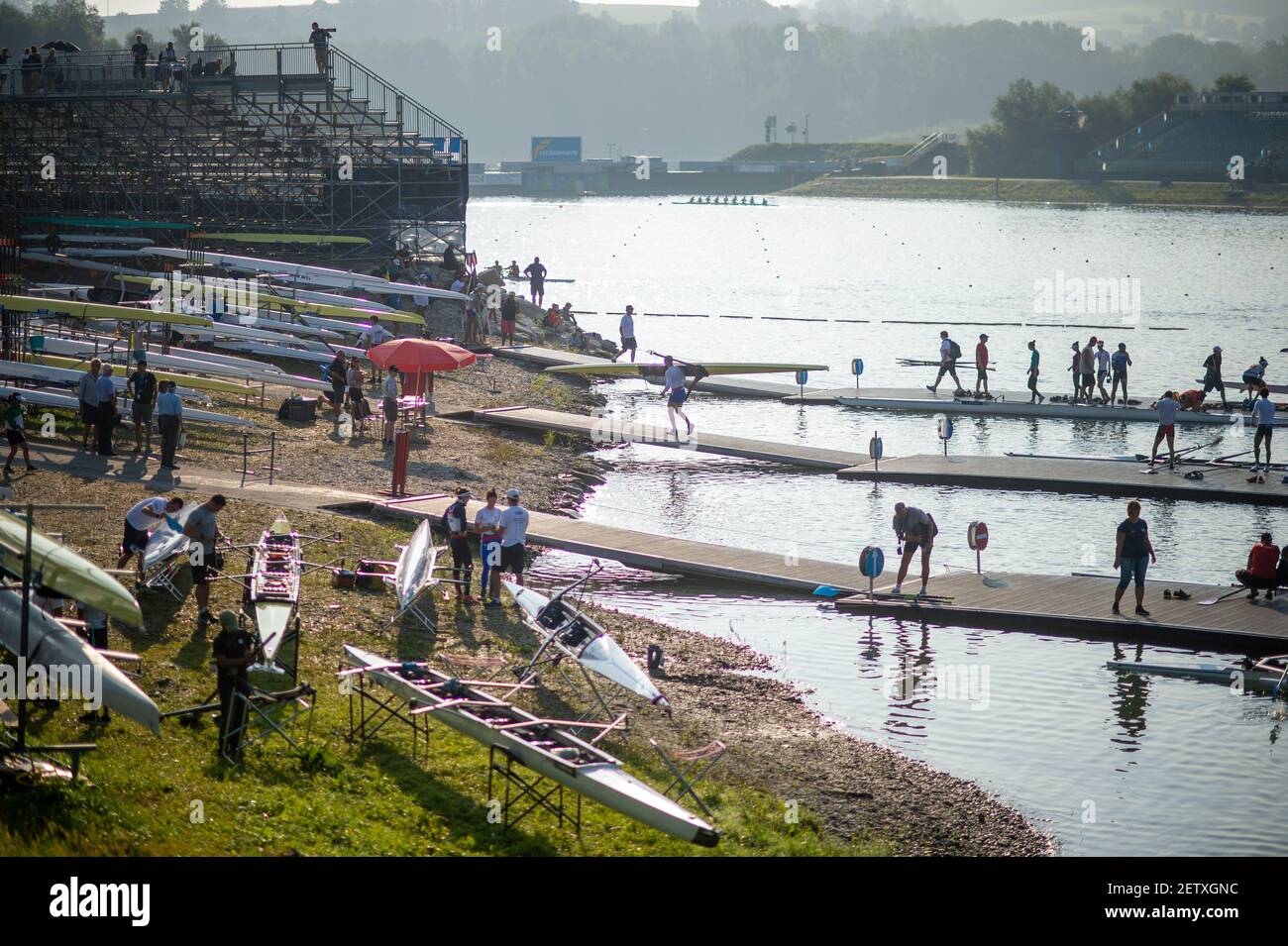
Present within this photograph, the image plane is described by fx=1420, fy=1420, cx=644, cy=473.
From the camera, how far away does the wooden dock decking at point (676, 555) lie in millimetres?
23188

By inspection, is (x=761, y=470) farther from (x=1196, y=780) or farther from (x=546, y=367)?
(x=1196, y=780)

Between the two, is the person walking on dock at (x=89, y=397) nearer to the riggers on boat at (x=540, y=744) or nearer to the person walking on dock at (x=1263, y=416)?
the riggers on boat at (x=540, y=744)

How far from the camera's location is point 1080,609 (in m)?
21.3

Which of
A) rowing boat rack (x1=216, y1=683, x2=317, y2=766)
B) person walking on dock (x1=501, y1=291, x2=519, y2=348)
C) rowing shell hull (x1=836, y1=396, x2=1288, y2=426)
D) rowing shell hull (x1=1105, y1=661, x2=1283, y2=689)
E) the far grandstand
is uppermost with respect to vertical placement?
the far grandstand

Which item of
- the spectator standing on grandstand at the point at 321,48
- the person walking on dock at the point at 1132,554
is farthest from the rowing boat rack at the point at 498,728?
the spectator standing on grandstand at the point at 321,48

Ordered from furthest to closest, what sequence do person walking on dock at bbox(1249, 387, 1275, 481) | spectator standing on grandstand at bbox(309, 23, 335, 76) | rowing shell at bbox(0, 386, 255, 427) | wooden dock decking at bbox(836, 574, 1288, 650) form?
spectator standing on grandstand at bbox(309, 23, 335, 76)
person walking on dock at bbox(1249, 387, 1275, 481)
rowing shell at bbox(0, 386, 255, 427)
wooden dock decking at bbox(836, 574, 1288, 650)

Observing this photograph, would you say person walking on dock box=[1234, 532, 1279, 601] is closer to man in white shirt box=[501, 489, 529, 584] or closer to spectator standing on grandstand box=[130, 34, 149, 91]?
man in white shirt box=[501, 489, 529, 584]

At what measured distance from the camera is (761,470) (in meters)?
33.3

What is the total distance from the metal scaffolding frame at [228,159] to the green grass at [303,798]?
39.9 m

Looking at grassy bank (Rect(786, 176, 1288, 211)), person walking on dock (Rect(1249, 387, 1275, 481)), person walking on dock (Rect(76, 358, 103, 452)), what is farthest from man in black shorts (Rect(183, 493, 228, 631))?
grassy bank (Rect(786, 176, 1288, 211))

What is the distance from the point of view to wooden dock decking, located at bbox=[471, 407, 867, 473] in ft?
111

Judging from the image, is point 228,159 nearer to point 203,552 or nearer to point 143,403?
point 143,403

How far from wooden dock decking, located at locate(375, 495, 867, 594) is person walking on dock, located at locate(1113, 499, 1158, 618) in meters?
3.94
